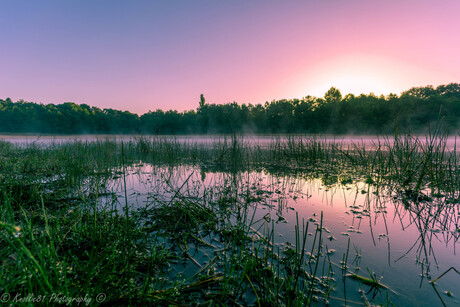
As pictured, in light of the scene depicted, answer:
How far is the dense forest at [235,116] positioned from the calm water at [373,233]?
1209 inches

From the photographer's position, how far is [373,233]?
6.33ft

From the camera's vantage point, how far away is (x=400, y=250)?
5.39 feet

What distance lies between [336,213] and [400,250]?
A: 2.60 ft

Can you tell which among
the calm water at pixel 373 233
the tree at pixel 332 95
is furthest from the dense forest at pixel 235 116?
the calm water at pixel 373 233

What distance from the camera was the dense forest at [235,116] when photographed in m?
34.9

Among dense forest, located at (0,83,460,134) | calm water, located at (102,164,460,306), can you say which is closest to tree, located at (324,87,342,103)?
dense forest, located at (0,83,460,134)

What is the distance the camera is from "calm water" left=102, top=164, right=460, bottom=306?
1.24 metres

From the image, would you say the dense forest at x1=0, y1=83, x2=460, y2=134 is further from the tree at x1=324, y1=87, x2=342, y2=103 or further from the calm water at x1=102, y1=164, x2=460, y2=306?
the calm water at x1=102, y1=164, x2=460, y2=306

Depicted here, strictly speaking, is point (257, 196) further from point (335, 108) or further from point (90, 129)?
point (90, 129)

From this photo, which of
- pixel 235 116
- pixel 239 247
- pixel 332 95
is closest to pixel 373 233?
pixel 239 247

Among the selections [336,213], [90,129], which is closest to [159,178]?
[336,213]

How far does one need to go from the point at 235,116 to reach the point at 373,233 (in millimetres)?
40599

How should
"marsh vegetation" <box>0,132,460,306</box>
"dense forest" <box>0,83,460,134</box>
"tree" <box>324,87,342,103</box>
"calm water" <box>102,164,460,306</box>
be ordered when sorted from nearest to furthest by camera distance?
"marsh vegetation" <box>0,132,460,306</box> → "calm water" <box>102,164,460,306</box> → "dense forest" <box>0,83,460,134</box> → "tree" <box>324,87,342,103</box>

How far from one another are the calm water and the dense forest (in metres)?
30.7
